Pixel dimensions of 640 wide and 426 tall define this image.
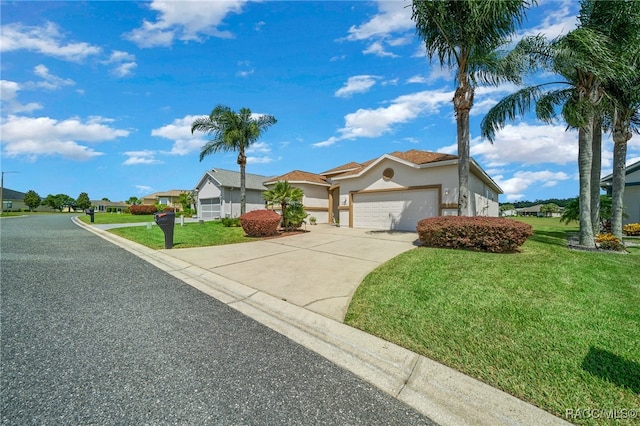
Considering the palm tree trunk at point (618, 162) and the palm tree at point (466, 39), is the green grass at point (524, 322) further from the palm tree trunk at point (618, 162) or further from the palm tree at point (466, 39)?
the palm tree trunk at point (618, 162)

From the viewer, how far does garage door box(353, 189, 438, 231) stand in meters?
14.0

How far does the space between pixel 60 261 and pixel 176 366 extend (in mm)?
7451

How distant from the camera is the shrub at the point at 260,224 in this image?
13039 millimetres

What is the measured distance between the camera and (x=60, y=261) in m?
7.41

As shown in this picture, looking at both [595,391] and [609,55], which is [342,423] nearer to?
[595,391]

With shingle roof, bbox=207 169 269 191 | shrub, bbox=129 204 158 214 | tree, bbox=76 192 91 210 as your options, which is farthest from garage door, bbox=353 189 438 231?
tree, bbox=76 192 91 210

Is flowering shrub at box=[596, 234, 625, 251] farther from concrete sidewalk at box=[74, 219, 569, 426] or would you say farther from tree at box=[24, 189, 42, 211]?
tree at box=[24, 189, 42, 211]

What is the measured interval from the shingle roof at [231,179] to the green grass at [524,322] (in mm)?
23810

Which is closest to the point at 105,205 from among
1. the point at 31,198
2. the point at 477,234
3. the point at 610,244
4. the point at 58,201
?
the point at 58,201

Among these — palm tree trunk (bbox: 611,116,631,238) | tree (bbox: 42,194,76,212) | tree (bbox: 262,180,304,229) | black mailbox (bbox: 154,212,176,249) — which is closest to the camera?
black mailbox (bbox: 154,212,176,249)

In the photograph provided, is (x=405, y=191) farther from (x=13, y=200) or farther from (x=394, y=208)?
(x=13, y=200)

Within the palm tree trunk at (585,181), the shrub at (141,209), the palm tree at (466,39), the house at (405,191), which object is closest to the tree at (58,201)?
the shrub at (141,209)

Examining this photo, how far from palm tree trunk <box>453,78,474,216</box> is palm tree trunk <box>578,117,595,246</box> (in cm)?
357

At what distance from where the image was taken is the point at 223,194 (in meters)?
26.6
